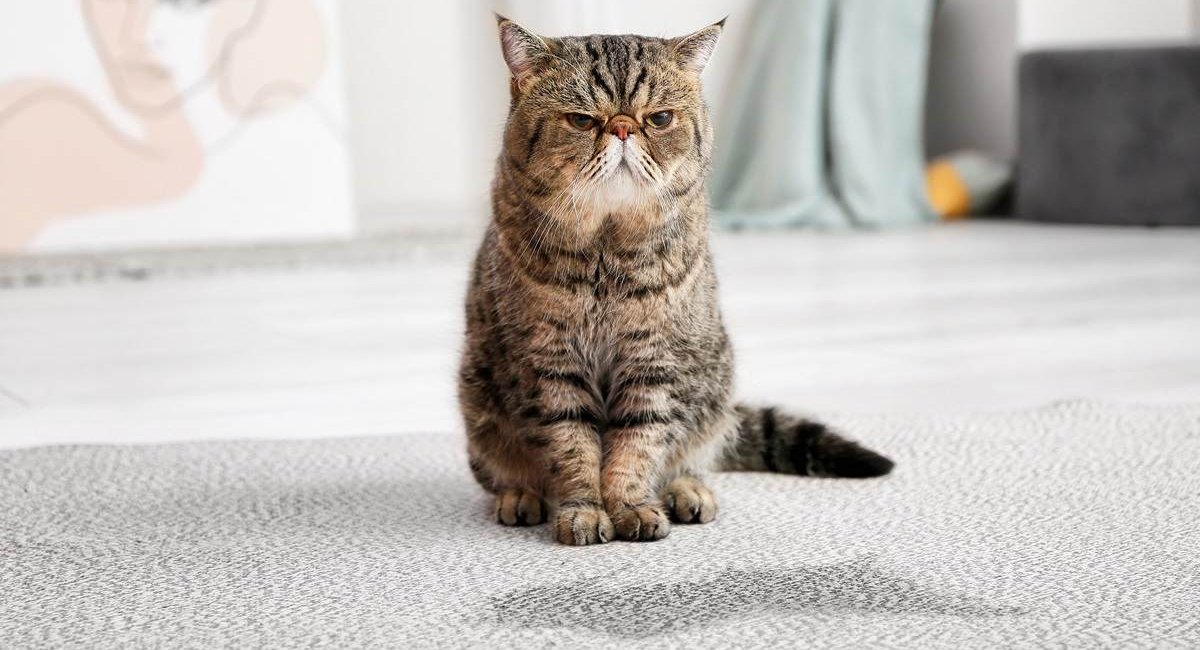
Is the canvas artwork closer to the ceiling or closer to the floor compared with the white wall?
closer to the floor

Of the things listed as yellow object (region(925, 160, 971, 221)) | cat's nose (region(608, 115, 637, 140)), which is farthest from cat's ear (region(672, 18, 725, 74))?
yellow object (region(925, 160, 971, 221))

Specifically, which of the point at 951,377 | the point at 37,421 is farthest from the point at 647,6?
the point at 37,421

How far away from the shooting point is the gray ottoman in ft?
13.3

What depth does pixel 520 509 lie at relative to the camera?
1.42 meters

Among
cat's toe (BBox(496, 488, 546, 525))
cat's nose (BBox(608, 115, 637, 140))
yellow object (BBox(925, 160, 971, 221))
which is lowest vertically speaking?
yellow object (BBox(925, 160, 971, 221))

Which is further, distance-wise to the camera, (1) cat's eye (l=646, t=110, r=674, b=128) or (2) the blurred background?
(2) the blurred background

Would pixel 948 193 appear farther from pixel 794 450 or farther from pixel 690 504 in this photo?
pixel 690 504

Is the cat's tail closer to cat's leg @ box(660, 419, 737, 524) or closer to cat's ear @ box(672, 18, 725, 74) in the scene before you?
cat's leg @ box(660, 419, 737, 524)

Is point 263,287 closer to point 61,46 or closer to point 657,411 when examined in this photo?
point 61,46

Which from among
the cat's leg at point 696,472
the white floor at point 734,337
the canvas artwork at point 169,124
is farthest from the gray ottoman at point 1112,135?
the cat's leg at point 696,472

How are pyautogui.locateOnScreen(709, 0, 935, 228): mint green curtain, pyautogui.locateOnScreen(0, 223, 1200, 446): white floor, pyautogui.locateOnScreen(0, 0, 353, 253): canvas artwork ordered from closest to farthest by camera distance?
1. pyautogui.locateOnScreen(0, 223, 1200, 446): white floor
2. pyautogui.locateOnScreen(0, 0, 353, 253): canvas artwork
3. pyautogui.locateOnScreen(709, 0, 935, 228): mint green curtain

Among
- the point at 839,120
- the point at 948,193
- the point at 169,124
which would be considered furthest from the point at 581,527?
the point at 948,193

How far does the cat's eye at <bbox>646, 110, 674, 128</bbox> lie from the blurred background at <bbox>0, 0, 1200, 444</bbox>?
74cm

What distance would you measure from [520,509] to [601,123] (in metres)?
0.41
